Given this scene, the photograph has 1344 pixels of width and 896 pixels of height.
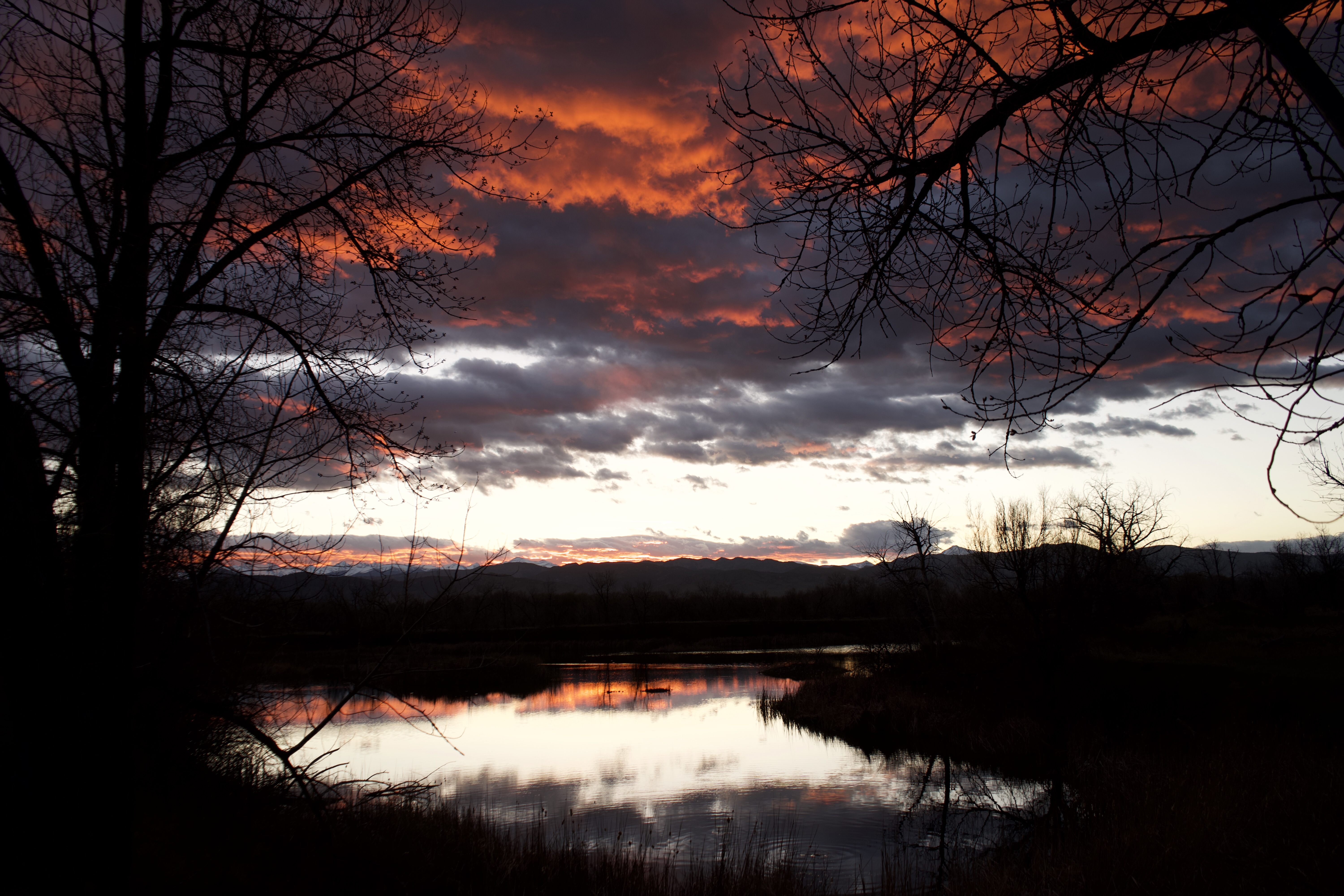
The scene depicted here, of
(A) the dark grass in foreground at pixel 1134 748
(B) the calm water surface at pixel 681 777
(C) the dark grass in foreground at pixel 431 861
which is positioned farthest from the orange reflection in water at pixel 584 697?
(C) the dark grass in foreground at pixel 431 861

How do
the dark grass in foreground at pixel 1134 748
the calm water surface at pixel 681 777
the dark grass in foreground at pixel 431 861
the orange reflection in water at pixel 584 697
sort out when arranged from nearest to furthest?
the dark grass in foreground at pixel 431 861 < the dark grass in foreground at pixel 1134 748 < the calm water surface at pixel 681 777 < the orange reflection in water at pixel 584 697

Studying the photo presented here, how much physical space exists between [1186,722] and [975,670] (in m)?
8.25

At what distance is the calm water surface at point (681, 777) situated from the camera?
1318 centimetres

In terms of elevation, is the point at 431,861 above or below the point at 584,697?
above

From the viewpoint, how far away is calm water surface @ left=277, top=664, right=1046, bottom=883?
1318 centimetres

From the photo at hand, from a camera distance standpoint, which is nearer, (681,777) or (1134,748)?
(1134,748)

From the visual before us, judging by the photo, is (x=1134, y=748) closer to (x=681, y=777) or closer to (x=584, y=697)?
(x=681, y=777)

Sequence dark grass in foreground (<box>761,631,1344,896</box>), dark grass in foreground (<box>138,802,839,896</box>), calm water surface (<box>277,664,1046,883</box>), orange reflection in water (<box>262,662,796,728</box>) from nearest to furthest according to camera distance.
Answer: dark grass in foreground (<box>138,802,839,896</box>)
dark grass in foreground (<box>761,631,1344,896</box>)
calm water surface (<box>277,664,1046,883</box>)
orange reflection in water (<box>262,662,796,728</box>)

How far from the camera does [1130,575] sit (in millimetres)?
34844

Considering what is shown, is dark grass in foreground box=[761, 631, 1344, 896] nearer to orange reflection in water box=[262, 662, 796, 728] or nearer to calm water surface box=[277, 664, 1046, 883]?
calm water surface box=[277, 664, 1046, 883]

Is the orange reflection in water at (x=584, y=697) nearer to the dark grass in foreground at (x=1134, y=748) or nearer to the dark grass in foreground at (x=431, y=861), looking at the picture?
the dark grass in foreground at (x=1134, y=748)

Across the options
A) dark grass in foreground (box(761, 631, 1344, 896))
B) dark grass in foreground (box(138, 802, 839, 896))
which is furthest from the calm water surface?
dark grass in foreground (box(761, 631, 1344, 896))

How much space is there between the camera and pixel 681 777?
1788 centimetres

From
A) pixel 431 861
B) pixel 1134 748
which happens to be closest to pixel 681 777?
pixel 431 861
